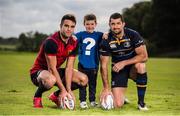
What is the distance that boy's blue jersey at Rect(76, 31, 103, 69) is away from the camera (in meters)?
11.1

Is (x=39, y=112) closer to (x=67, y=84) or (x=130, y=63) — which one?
(x=67, y=84)

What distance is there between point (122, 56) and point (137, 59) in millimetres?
490

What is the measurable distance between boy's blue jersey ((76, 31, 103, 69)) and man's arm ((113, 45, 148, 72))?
1.27 m

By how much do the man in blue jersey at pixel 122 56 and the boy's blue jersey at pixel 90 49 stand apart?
0.87 m

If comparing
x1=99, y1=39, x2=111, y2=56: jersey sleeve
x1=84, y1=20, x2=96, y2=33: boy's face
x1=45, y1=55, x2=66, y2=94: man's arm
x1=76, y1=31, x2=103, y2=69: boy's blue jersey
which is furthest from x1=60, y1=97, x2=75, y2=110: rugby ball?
x1=84, y1=20, x2=96, y2=33: boy's face

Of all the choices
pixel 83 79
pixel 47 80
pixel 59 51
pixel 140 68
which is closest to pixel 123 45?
pixel 140 68

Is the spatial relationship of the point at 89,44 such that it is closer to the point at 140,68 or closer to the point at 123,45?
the point at 123,45

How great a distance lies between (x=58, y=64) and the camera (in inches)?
385

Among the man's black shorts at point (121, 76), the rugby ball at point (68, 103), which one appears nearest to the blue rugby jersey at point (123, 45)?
the man's black shorts at point (121, 76)

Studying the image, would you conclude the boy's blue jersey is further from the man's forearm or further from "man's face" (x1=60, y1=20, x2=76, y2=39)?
"man's face" (x1=60, y1=20, x2=76, y2=39)

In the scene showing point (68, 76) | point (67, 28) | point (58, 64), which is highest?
point (67, 28)

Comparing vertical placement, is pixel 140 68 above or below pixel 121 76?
above

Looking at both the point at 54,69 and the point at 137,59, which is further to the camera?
the point at 137,59

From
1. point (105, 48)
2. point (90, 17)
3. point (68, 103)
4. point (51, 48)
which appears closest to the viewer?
point (68, 103)
